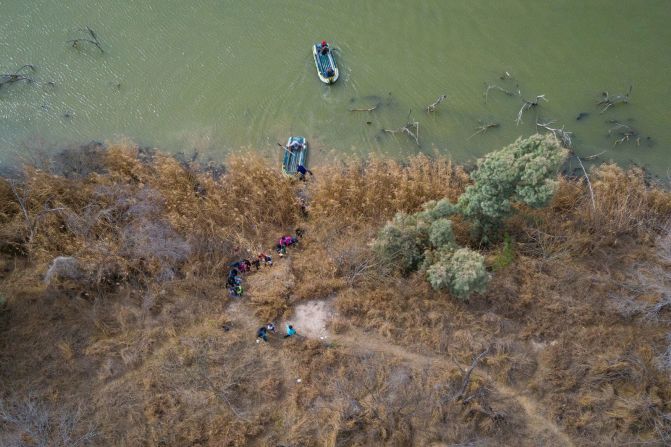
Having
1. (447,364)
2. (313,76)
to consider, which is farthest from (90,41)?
(447,364)

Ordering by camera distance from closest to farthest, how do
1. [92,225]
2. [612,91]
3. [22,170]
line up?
[92,225], [22,170], [612,91]

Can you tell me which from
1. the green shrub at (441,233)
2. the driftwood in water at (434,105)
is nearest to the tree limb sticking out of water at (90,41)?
the driftwood in water at (434,105)

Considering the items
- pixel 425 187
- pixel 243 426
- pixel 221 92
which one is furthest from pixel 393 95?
pixel 243 426

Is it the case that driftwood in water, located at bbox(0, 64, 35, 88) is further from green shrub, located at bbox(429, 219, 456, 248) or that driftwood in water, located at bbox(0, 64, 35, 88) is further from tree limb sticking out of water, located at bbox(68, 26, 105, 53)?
green shrub, located at bbox(429, 219, 456, 248)

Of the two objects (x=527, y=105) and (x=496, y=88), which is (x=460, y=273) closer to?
(x=527, y=105)

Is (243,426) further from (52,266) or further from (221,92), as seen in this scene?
(221,92)
